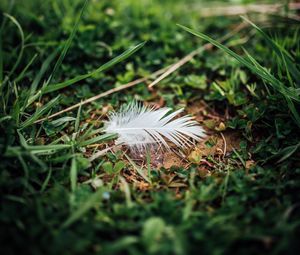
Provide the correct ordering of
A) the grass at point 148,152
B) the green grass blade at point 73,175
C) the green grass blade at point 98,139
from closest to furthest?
the grass at point 148,152 → the green grass blade at point 73,175 → the green grass blade at point 98,139

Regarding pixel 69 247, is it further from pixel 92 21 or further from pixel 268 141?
pixel 92 21

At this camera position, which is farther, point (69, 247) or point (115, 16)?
point (115, 16)

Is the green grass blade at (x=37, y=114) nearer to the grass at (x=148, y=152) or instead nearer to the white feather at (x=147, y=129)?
the grass at (x=148, y=152)

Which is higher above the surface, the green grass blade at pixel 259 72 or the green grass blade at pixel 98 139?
the green grass blade at pixel 259 72

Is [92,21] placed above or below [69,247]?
above

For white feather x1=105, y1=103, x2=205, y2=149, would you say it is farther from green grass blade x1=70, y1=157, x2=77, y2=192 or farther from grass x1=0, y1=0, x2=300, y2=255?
green grass blade x1=70, y1=157, x2=77, y2=192

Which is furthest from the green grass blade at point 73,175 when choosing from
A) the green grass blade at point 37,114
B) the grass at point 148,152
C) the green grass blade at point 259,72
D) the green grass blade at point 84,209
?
the green grass blade at point 259,72

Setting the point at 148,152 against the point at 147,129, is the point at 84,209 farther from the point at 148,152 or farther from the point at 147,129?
the point at 147,129

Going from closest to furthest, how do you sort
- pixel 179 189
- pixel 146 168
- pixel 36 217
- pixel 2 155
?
pixel 36 217 < pixel 2 155 < pixel 179 189 < pixel 146 168

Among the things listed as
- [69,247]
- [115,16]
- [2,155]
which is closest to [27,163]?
[2,155]
